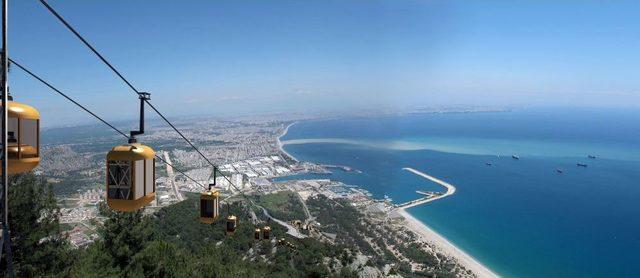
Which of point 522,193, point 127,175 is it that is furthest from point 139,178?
point 522,193

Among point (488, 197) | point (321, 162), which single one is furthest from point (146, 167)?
point (321, 162)

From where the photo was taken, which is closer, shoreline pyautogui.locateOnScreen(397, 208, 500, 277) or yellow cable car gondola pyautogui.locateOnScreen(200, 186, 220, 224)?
yellow cable car gondola pyautogui.locateOnScreen(200, 186, 220, 224)

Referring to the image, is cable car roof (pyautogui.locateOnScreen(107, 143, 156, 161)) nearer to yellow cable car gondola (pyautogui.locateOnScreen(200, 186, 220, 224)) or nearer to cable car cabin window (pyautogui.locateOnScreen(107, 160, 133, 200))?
cable car cabin window (pyautogui.locateOnScreen(107, 160, 133, 200))

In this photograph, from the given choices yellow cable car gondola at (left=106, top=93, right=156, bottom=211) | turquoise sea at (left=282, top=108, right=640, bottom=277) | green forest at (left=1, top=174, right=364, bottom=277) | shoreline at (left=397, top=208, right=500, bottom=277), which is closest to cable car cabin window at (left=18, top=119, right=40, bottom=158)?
yellow cable car gondola at (left=106, top=93, right=156, bottom=211)

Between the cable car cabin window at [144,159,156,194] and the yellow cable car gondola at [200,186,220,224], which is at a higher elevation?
the cable car cabin window at [144,159,156,194]

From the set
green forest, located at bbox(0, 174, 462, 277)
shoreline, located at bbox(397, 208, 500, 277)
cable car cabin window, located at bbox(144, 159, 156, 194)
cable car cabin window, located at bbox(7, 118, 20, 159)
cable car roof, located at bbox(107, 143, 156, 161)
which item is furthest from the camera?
shoreline, located at bbox(397, 208, 500, 277)

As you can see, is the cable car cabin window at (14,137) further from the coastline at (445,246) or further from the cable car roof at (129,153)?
the coastline at (445,246)

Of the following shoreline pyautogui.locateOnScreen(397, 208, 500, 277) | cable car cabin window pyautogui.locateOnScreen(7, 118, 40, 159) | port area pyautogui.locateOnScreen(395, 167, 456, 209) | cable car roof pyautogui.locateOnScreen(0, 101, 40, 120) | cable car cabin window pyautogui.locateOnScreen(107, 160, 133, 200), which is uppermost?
cable car roof pyautogui.locateOnScreen(0, 101, 40, 120)
